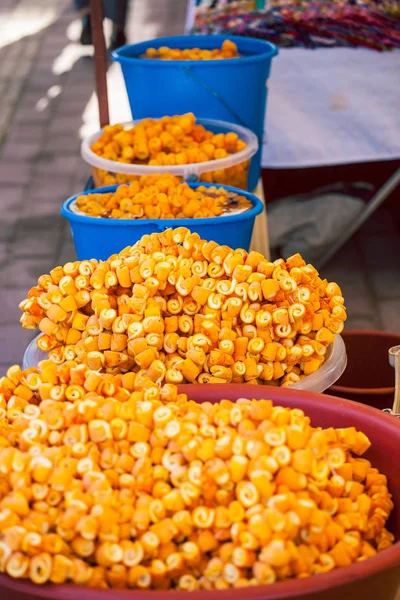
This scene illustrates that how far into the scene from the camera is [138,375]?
3.49 feet

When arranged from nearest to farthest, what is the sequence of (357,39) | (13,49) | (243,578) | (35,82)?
(243,578) < (357,39) < (35,82) < (13,49)

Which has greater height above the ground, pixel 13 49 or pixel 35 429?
pixel 35 429

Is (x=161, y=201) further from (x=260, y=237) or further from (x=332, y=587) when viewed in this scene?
(x=332, y=587)

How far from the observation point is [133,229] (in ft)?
5.24

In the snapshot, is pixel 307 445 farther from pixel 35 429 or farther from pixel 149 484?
pixel 35 429

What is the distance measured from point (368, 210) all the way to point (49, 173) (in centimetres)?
202

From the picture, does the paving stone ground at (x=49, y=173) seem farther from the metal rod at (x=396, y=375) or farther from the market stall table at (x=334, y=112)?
the metal rod at (x=396, y=375)

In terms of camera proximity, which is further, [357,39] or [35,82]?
[35,82]

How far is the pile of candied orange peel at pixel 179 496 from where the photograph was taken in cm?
77

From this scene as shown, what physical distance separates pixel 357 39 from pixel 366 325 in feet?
4.76

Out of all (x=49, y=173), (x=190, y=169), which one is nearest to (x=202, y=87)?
(x=190, y=169)

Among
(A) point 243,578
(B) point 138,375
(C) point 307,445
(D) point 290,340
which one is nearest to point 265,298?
(D) point 290,340

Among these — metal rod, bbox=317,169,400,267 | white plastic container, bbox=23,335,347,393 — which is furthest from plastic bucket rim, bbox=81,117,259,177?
metal rod, bbox=317,169,400,267

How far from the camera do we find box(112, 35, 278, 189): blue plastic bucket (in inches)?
84.1
